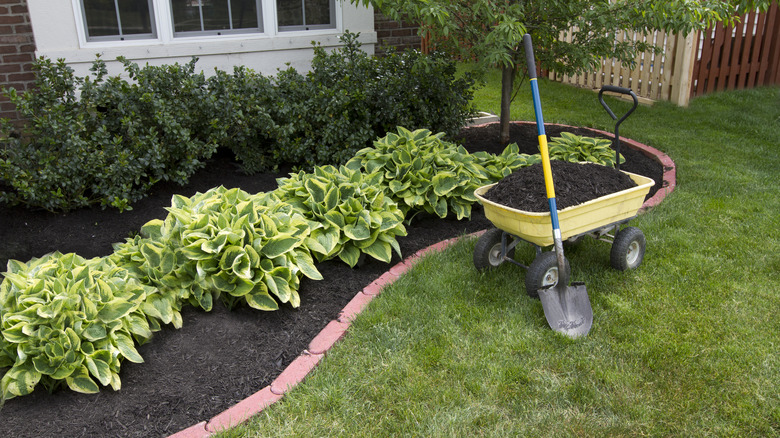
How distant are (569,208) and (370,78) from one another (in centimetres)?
274

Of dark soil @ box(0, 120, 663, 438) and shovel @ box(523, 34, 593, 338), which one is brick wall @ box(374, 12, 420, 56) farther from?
shovel @ box(523, 34, 593, 338)

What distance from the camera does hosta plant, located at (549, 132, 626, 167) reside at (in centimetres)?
513

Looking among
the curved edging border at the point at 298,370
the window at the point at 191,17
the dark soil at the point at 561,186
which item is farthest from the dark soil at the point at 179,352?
the window at the point at 191,17

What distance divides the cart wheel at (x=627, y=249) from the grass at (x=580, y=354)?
8 centimetres

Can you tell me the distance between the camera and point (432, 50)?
6.07 m

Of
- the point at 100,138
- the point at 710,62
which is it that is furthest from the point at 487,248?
the point at 710,62

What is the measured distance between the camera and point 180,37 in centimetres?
558

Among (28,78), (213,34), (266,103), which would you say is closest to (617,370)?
(266,103)

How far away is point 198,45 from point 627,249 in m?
4.19

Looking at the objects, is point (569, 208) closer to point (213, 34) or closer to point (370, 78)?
point (370, 78)

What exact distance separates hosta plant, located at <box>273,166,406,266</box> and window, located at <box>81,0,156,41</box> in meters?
2.53

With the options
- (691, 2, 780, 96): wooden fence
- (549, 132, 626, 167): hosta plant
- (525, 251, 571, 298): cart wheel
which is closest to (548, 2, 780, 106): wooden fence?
(691, 2, 780, 96): wooden fence

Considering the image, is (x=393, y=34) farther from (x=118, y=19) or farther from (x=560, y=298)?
(x=560, y=298)

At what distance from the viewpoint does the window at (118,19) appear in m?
5.27
